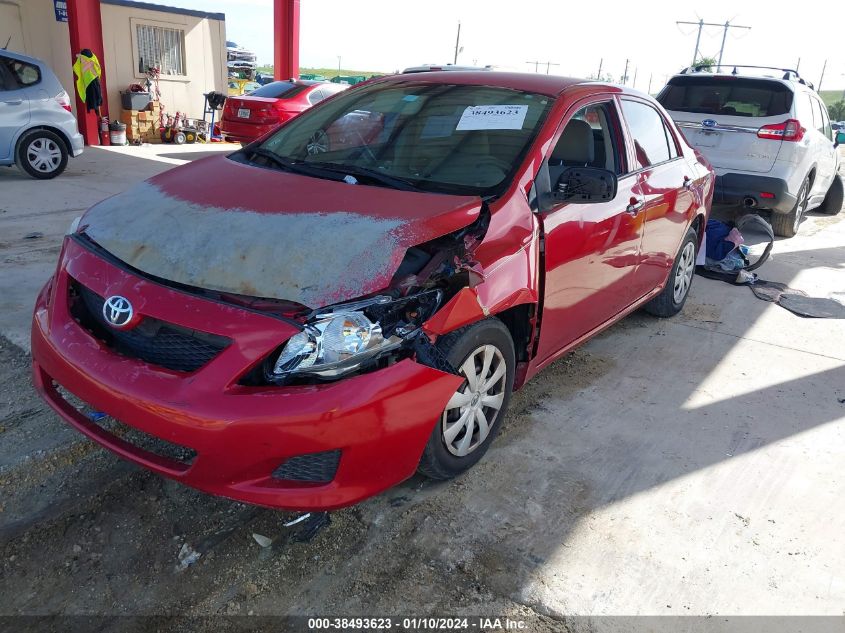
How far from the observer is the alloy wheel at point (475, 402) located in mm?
2725

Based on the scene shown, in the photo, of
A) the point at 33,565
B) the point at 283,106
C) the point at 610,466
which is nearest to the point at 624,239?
the point at 610,466

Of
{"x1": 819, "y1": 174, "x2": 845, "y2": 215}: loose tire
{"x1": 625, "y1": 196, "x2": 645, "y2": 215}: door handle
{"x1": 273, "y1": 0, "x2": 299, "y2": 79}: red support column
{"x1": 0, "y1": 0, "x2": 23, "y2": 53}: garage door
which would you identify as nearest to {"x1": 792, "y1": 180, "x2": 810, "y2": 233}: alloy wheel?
{"x1": 819, "y1": 174, "x2": 845, "y2": 215}: loose tire

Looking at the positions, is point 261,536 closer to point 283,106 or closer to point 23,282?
point 23,282

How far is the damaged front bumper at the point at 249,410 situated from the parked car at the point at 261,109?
9.45 m

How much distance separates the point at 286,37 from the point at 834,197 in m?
11.6

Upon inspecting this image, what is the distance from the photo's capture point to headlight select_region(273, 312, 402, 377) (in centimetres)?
222

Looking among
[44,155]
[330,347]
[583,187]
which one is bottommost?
[44,155]

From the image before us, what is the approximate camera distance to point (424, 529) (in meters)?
2.65

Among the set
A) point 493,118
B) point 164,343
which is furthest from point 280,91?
point 164,343

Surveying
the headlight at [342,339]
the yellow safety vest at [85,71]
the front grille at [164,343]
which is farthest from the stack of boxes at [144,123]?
the headlight at [342,339]

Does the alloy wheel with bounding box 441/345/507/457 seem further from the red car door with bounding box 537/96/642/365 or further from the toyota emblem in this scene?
the toyota emblem

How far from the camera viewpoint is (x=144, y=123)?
44.3 feet

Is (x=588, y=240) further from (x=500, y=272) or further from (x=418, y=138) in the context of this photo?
(x=418, y=138)

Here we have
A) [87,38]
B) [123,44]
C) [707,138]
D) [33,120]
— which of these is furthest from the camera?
[123,44]
